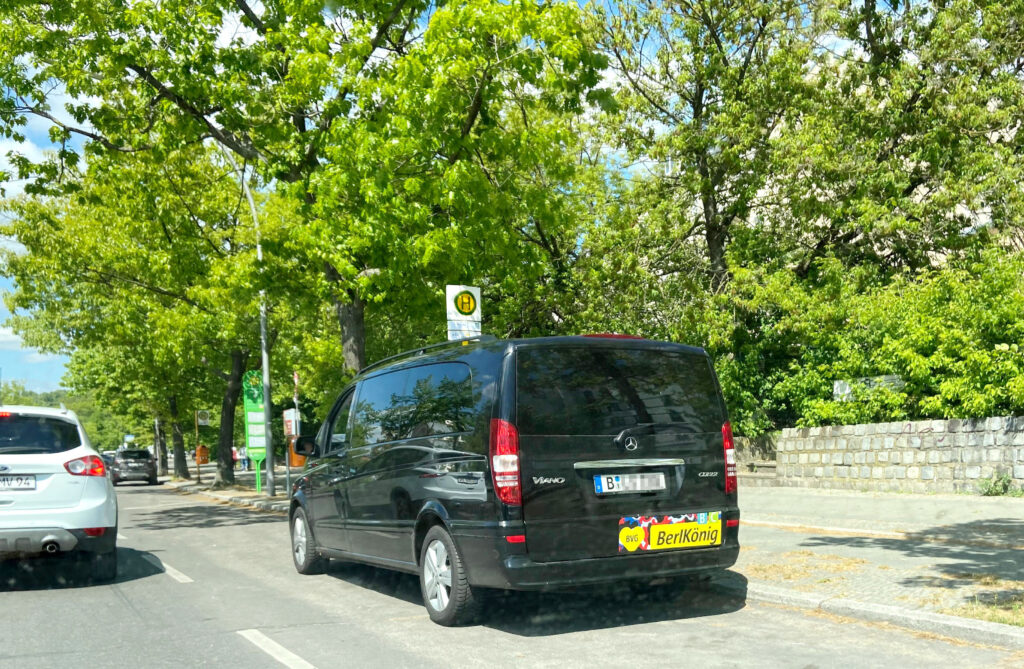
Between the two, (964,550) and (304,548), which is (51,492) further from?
(964,550)

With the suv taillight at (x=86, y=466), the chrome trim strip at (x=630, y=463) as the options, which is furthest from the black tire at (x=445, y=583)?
the suv taillight at (x=86, y=466)

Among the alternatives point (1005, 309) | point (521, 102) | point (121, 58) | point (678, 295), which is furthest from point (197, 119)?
point (1005, 309)

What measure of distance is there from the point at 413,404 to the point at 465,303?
4211 millimetres

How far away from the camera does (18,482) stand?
8.87 meters

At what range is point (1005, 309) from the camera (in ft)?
46.0

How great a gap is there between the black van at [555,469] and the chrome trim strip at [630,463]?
0.4 inches

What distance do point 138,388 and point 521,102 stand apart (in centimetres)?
3069

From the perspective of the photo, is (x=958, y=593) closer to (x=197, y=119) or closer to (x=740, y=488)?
(x=740, y=488)

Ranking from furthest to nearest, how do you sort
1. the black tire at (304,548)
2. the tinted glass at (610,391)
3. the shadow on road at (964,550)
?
1. the black tire at (304,548)
2. the shadow on road at (964,550)
3. the tinted glass at (610,391)

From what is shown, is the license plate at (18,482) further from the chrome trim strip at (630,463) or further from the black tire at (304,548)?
the chrome trim strip at (630,463)

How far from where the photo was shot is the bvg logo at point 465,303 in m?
11.6

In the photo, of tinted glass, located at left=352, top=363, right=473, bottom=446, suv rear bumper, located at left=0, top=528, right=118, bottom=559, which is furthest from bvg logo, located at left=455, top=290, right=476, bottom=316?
suv rear bumper, located at left=0, top=528, right=118, bottom=559

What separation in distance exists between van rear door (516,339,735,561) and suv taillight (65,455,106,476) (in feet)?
16.3

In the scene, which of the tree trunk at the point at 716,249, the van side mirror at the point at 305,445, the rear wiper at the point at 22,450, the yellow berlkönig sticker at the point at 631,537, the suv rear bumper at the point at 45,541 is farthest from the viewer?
the tree trunk at the point at 716,249
